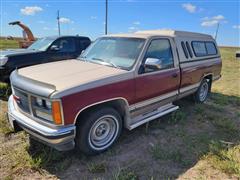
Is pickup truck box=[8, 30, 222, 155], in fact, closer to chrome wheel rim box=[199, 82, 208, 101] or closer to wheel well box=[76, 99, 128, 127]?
wheel well box=[76, 99, 128, 127]

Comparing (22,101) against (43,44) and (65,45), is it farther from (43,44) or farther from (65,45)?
(65,45)

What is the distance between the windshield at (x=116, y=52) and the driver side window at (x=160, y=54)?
22 cm

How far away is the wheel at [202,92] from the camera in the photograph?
245 inches

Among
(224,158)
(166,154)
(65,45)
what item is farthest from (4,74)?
(224,158)

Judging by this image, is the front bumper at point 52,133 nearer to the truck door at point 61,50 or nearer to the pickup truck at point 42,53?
the pickup truck at point 42,53

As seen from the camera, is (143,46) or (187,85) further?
(187,85)

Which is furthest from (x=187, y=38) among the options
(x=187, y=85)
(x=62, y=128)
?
(x=62, y=128)

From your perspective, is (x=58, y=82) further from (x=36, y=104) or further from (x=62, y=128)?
(x=62, y=128)

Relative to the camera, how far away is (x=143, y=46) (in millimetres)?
4074

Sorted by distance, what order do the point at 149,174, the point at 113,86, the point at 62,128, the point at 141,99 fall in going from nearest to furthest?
the point at 62,128, the point at 149,174, the point at 113,86, the point at 141,99

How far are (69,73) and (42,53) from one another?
171 inches

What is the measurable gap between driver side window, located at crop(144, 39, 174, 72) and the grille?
205 centimetres

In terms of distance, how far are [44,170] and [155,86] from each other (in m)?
2.40

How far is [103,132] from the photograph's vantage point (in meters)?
3.76
